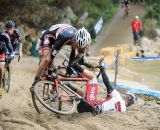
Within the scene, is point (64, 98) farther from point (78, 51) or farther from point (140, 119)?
point (140, 119)

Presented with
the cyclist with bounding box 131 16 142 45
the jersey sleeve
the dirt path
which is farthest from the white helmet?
the cyclist with bounding box 131 16 142 45

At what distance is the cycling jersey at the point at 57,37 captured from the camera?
28.6 ft

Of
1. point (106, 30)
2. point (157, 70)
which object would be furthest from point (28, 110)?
point (106, 30)

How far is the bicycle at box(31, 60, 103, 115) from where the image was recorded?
875cm

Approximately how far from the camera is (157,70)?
1833 cm

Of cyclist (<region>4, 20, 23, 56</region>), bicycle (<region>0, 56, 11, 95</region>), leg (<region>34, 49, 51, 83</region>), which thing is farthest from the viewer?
bicycle (<region>0, 56, 11, 95</region>)

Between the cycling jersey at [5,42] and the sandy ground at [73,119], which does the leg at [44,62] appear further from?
the cycling jersey at [5,42]

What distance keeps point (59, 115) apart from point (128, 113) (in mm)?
1319

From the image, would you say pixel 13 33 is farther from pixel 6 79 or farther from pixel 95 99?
pixel 95 99

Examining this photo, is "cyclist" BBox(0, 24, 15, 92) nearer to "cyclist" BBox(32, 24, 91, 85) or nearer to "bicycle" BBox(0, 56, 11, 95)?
"bicycle" BBox(0, 56, 11, 95)

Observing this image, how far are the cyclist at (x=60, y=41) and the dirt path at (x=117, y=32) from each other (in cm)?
1419


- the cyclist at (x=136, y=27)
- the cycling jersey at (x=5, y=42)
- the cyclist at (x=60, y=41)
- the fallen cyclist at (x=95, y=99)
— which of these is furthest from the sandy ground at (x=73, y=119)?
the cyclist at (x=136, y=27)

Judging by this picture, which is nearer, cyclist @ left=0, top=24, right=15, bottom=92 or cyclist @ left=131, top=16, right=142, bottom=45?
cyclist @ left=0, top=24, right=15, bottom=92

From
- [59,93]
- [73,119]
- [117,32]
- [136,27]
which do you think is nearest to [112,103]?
[73,119]
